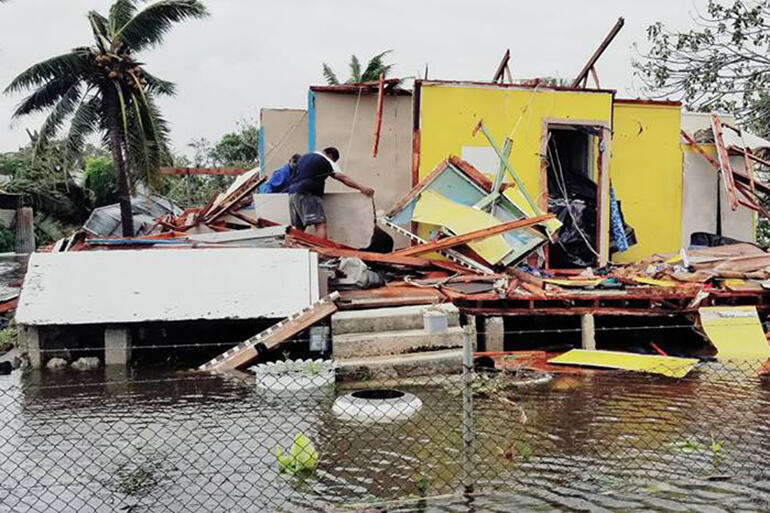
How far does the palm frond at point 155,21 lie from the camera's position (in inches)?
776

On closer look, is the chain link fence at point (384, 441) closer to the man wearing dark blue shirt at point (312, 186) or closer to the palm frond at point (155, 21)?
the man wearing dark blue shirt at point (312, 186)

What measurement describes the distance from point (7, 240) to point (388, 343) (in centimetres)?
2419

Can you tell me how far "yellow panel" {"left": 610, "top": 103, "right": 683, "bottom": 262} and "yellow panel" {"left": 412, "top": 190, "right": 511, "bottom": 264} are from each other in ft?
12.3

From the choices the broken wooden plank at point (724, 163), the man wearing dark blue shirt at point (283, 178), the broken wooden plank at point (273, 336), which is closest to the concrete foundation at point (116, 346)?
the broken wooden plank at point (273, 336)

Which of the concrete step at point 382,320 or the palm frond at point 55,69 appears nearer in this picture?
the concrete step at point 382,320

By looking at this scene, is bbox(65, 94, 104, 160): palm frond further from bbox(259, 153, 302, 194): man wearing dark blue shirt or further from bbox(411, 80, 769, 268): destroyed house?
bbox(411, 80, 769, 268): destroyed house

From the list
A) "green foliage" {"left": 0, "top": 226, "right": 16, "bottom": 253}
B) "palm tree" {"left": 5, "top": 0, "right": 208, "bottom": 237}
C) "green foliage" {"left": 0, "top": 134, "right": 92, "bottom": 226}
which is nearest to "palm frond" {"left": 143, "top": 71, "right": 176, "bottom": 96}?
"palm tree" {"left": 5, "top": 0, "right": 208, "bottom": 237}

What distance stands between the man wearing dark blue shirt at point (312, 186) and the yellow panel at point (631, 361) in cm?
441

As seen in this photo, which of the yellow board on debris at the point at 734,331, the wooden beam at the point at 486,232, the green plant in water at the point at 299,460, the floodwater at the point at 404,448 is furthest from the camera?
the wooden beam at the point at 486,232

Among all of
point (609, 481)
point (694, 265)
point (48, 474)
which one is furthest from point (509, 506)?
point (694, 265)

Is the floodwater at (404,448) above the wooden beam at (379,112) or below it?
below

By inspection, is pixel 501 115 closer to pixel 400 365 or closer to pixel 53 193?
pixel 400 365

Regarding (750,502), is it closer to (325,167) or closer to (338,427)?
(338,427)

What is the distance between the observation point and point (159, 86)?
21.8m
